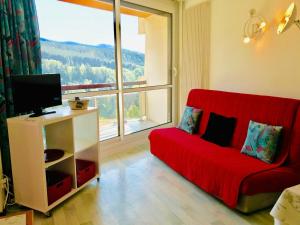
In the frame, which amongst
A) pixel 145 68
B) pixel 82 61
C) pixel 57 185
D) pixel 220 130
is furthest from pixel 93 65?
pixel 220 130

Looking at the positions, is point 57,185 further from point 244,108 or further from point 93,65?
point 244,108

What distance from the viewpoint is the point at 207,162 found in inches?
91.9

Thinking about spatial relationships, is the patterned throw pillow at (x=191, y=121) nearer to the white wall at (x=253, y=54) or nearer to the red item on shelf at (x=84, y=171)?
the white wall at (x=253, y=54)

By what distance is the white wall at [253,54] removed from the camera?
264cm

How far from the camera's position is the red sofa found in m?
2.03

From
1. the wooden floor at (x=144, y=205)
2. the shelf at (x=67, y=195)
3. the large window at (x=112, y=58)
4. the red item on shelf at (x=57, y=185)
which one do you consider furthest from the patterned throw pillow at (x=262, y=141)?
the large window at (x=112, y=58)

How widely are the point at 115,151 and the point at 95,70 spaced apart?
48.5 inches

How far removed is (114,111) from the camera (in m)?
3.71

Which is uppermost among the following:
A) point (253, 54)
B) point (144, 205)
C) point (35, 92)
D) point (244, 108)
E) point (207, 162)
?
point (253, 54)

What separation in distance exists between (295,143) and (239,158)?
1.67 feet

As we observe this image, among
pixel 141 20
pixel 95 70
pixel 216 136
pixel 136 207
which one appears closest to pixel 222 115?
pixel 216 136

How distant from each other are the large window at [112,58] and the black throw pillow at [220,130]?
1364 mm

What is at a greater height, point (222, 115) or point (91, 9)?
point (91, 9)

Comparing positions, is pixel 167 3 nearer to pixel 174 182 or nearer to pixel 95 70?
pixel 95 70
